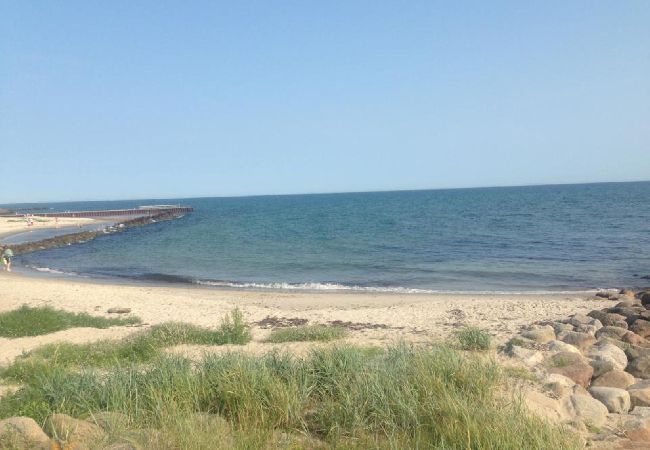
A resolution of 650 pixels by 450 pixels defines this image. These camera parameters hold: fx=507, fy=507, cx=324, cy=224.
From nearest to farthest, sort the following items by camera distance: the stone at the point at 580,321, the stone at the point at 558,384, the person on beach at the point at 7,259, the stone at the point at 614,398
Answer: the stone at the point at 614,398 → the stone at the point at 558,384 → the stone at the point at 580,321 → the person on beach at the point at 7,259

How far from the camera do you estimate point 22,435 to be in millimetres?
4438

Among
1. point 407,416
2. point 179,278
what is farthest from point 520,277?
point 407,416

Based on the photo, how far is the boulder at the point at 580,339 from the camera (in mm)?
9484

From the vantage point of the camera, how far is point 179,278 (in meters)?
25.3

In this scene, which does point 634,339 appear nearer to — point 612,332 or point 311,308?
point 612,332

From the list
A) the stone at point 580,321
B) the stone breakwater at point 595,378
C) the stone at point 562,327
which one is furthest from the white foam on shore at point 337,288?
the stone breakwater at point 595,378

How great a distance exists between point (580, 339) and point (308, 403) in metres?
6.59

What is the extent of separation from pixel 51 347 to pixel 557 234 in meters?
36.4

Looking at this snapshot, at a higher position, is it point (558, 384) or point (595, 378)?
point (558, 384)

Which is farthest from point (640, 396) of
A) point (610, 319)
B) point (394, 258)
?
point (394, 258)

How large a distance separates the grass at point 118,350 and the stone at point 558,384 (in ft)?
17.7

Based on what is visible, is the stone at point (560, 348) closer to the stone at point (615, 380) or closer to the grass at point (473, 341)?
the grass at point (473, 341)

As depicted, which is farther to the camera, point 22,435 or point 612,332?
point 612,332

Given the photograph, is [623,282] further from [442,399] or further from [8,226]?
[8,226]
